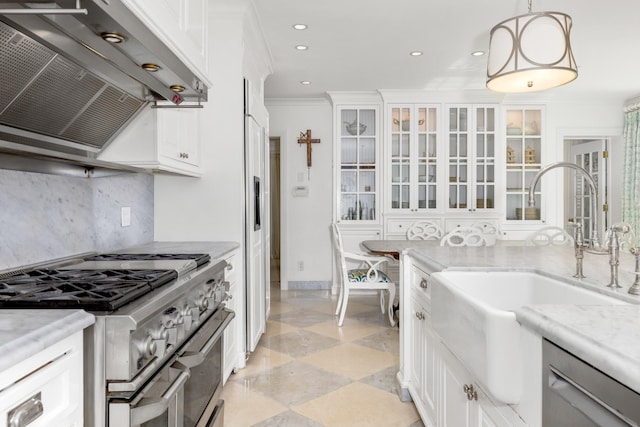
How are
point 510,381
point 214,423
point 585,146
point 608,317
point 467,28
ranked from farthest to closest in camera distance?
1. point 585,146
2. point 467,28
3. point 214,423
4. point 510,381
5. point 608,317

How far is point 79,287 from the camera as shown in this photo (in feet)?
4.19

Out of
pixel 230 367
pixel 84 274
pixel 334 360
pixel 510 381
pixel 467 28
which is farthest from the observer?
pixel 467 28

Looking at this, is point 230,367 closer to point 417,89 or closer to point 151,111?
point 151,111


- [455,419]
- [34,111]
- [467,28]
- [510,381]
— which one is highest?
[467,28]

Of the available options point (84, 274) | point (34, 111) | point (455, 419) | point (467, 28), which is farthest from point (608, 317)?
point (467, 28)

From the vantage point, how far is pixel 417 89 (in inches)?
207

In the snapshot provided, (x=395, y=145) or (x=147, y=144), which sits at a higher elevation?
(x=395, y=145)

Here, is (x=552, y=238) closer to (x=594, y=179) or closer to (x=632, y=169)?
(x=632, y=169)

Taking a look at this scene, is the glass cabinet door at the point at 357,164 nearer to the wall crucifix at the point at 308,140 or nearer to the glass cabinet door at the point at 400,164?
the glass cabinet door at the point at 400,164

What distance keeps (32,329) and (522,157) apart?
5.65 m

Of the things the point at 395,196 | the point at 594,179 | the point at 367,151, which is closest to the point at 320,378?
the point at 395,196

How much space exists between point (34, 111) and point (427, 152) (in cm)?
454

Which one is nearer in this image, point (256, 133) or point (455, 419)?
point (455, 419)

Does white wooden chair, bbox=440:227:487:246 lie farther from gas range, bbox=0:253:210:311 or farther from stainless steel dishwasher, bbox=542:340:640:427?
stainless steel dishwasher, bbox=542:340:640:427
